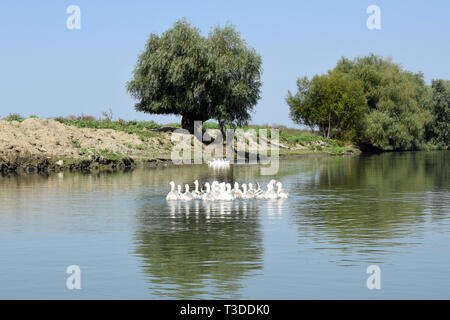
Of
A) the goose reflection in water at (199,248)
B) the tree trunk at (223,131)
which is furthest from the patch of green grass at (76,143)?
the goose reflection in water at (199,248)

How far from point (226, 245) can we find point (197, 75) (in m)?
59.2

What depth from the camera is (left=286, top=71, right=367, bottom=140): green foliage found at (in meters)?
109

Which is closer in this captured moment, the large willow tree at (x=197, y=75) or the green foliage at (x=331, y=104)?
the large willow tree at (x=197, y=75)

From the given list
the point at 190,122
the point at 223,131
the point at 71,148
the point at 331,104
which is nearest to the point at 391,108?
the point at 331,104

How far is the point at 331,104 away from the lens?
110938 millimetres

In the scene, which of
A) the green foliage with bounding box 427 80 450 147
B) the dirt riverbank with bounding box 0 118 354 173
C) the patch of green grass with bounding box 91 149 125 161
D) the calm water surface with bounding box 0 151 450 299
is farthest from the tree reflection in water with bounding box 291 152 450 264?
the green foliage with bounding box 427 80 450 147

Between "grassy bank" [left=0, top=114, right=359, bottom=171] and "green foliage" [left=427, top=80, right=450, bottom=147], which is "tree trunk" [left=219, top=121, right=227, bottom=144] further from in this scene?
"green foliage" [left=427, top=80, right=450, bottom=147]

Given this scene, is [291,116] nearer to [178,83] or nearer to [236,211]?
[178,83]

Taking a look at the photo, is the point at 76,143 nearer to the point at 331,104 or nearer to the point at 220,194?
the point at 220,194

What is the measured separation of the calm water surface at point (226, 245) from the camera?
16.1m

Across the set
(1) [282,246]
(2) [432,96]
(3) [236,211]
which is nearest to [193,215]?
(3) [236,211]

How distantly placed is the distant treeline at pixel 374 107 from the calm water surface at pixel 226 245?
72.1 m

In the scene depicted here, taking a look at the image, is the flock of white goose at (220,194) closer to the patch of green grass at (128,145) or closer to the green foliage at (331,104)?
the patch of green grass at (128,145)

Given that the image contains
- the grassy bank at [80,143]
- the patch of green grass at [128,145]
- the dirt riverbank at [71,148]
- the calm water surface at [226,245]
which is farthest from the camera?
the patch of green grass at [128,145]
